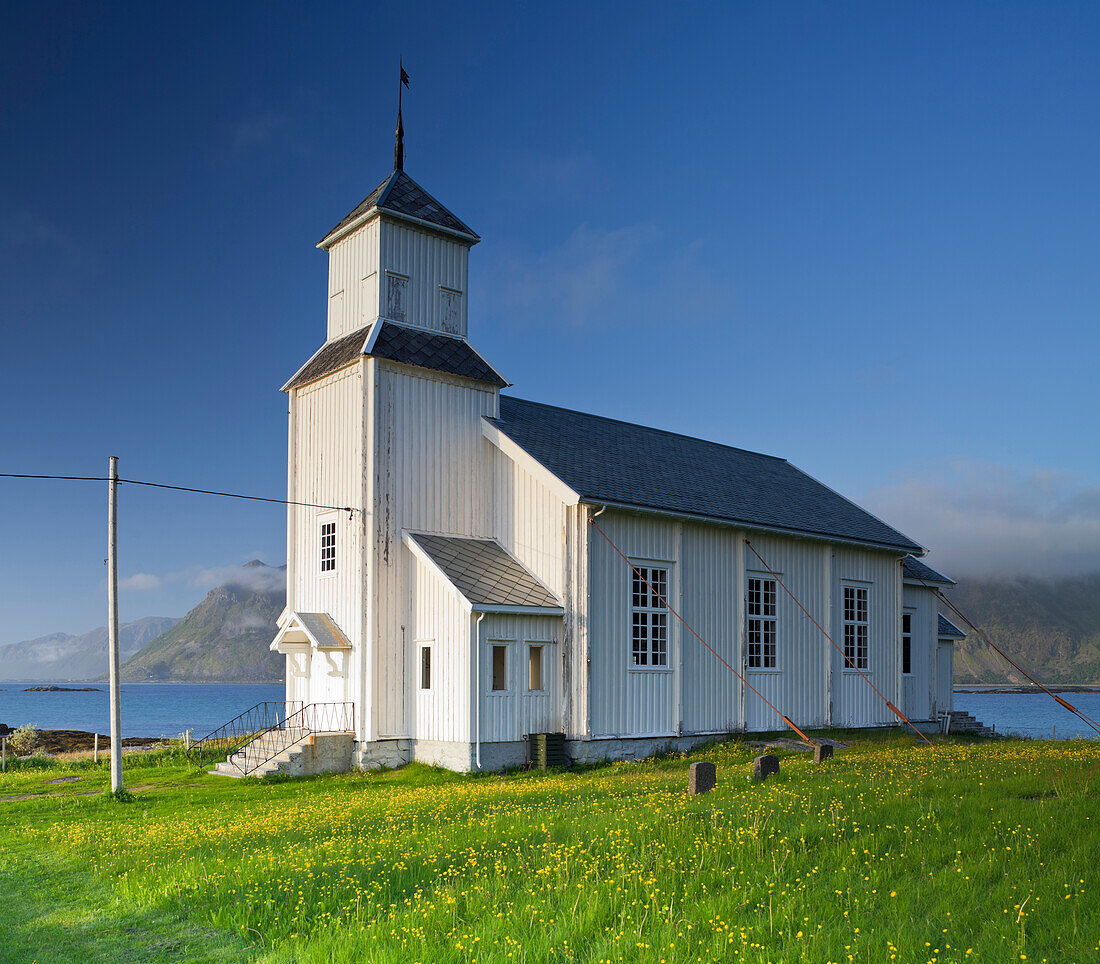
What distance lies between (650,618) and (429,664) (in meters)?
5.45

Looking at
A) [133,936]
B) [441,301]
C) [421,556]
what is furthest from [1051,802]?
[441,301]

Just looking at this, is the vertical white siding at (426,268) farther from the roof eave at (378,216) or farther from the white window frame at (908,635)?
the white window frame at (908,635)

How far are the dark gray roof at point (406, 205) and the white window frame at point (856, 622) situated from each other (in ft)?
50.1

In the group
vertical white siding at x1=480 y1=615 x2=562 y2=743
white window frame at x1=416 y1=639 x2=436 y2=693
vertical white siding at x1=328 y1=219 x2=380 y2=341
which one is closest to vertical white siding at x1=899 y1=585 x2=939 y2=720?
vertical white siding at x1=480 y1=615 x2=562 y2=743

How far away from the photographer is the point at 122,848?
42.0ft

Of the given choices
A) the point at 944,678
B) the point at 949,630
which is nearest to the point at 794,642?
the point at 944,678

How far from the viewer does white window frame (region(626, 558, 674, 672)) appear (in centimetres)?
A: 2295

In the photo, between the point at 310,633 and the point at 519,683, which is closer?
the point at 519,683

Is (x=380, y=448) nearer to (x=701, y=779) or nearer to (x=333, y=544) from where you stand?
(x=333, y=544)

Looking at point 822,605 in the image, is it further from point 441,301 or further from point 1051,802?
point 1051,802

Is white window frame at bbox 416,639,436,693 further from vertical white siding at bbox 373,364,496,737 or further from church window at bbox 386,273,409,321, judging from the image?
church window at bbox 386,273,409,321

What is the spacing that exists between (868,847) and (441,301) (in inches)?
741

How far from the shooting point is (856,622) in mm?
29594

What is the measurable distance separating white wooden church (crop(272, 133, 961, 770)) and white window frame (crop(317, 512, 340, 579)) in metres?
0.09
